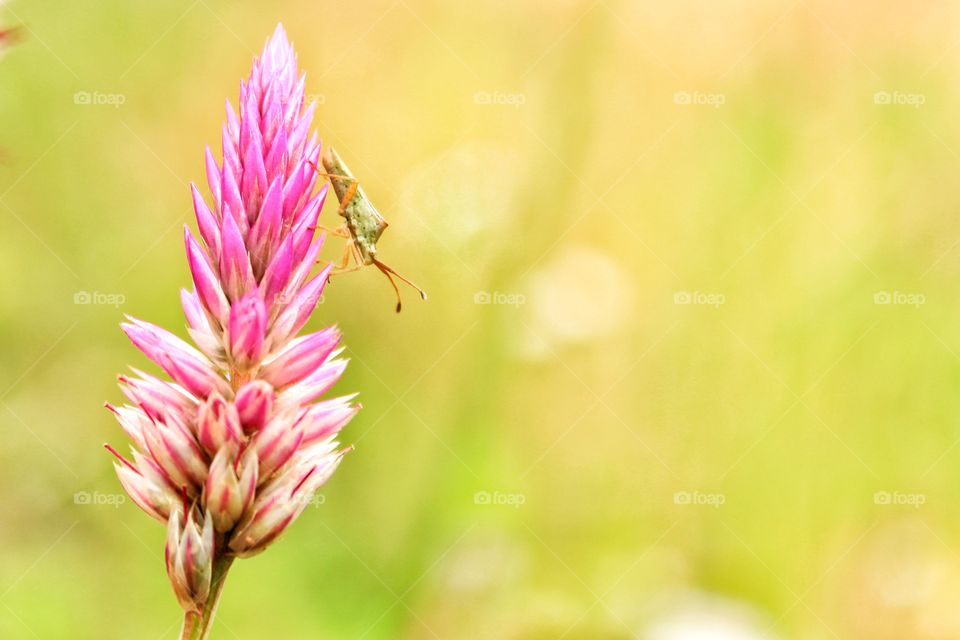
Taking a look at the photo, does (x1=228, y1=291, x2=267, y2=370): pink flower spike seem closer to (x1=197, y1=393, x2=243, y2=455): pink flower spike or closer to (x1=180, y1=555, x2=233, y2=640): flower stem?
(x1=197, y1=393, x2=243, y2=455): pink flower spike

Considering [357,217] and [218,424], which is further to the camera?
[357,217]

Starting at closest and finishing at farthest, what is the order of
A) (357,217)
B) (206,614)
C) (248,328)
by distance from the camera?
1. (206,614)
2. (248,328)
3. (357,217)

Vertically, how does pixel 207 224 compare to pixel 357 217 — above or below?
below

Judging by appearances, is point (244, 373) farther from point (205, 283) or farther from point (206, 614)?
point (206, 614)

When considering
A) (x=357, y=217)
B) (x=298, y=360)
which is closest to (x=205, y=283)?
(x=298, y=360)

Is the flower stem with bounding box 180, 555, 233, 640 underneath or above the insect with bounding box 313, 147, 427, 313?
underneath

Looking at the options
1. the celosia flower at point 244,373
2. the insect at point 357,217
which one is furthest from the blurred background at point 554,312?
the celosia flower at point 244,373

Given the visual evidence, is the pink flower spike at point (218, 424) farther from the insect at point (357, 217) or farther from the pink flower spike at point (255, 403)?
the insect at point (357, 217)

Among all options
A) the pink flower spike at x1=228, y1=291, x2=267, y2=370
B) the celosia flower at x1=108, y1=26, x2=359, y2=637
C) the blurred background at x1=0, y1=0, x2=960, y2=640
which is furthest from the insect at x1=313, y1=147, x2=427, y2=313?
the blurred background at x1=0, y1=0, x2=960, y2=640
